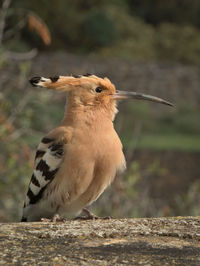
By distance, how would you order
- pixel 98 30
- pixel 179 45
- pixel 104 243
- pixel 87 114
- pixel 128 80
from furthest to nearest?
pixel 179 45 < pixel 98 30 < pixel 128 80 < pixel 87 114 < pixel 104 243

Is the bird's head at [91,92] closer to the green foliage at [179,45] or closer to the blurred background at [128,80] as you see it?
the blurred background at [128,80]

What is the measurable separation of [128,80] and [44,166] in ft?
43.9

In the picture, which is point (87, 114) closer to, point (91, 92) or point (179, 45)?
point (91, 92)

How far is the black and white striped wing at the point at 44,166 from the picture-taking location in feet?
8.48

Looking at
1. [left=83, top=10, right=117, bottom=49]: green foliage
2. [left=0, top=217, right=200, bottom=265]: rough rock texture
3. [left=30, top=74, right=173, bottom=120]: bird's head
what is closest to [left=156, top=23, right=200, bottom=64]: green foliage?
[left=83, top=10, right=117, bottom=49]: green foliage

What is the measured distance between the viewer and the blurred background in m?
4.88

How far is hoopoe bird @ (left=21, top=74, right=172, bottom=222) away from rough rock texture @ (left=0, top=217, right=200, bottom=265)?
1.77ft

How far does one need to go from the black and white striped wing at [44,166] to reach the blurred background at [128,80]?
126cm

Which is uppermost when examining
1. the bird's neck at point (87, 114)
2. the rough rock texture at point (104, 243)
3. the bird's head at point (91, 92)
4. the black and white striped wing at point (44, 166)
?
the bird's head at point (91, 92)

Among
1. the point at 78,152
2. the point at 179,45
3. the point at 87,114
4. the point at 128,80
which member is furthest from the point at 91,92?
the point at 179,45

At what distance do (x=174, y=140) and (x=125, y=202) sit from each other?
8131mm

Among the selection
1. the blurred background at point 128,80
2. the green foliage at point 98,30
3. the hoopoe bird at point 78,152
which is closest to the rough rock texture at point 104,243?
the hoopoe bird at point 78,152

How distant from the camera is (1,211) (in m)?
4.64

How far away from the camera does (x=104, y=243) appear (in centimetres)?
168
